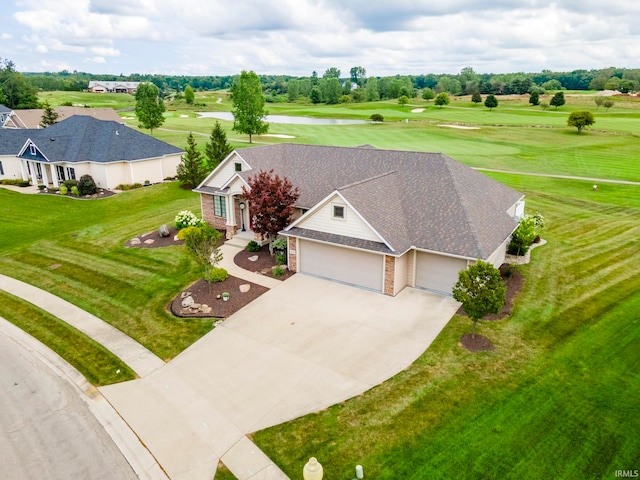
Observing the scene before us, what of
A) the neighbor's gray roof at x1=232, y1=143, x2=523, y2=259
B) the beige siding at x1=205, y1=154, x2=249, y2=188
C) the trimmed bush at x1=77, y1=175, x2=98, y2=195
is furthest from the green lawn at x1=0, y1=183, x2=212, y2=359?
the neighbor's gray roof at x1=232, y1=143, x2=523, y2=259

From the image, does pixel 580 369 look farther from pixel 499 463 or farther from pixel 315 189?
pixel 315 189

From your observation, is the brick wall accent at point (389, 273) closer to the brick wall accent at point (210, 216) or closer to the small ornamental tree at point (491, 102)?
the brick wall accent at point (210, 216)

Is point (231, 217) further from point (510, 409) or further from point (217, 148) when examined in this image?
point (510, 409)

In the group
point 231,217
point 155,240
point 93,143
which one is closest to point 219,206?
point 231,217

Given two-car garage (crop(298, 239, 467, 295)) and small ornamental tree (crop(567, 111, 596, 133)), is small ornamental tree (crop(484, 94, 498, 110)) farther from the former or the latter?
two-car garage (crop(298, 239, 467, 295))

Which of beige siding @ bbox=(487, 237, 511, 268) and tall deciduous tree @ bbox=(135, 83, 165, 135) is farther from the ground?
tall deciduous tree @ bbox=(135, 83, 165, 135)

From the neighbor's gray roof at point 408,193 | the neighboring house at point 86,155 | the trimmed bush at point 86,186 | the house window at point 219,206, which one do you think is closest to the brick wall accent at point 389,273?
the neighbor's gray roof at point 408,193

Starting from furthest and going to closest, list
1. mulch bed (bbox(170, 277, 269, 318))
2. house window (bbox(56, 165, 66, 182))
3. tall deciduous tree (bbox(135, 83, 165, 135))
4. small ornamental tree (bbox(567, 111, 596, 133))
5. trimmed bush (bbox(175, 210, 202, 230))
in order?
small ornamental tree (bbox(567, 111, 596, 133)) < tall deciduous tree (bbox(135, 83, 165, 135)) < house window (bbox(56, 165, 66, 182)) < trimmed bush (bbox(175, 210, 202, 230)) < mulch bed (bbox(170, 277, 269, 318))
